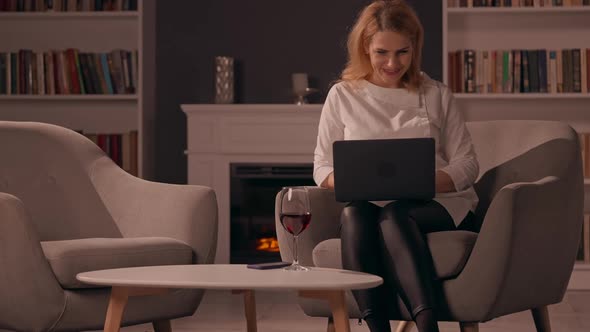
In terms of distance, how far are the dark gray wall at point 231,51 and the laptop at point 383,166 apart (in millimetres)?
3351

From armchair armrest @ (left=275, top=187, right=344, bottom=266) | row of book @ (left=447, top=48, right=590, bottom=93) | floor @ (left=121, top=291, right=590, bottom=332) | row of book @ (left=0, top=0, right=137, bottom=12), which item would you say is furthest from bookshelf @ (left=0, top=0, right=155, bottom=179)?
armchair armrest @ (left=275, top=187, right=344, bottom=266)

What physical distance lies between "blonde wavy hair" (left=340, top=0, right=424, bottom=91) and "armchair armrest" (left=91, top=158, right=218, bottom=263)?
61cm

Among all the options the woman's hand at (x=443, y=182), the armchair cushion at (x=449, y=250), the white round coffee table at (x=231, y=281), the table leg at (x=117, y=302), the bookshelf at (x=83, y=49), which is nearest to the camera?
the white round coffee table at (x=231, y=281)

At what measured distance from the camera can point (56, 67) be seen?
5707mm

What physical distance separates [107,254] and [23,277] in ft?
0.83

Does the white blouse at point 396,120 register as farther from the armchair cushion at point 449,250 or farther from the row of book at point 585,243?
the row of book at point 585,243

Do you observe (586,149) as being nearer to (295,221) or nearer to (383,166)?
(383,166)

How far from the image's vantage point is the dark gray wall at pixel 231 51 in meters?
6.02

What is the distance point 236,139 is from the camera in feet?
18.5

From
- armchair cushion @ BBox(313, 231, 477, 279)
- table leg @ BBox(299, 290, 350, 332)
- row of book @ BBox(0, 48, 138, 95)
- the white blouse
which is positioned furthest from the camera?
row of book @ BBox(0, 48, 138, 95)

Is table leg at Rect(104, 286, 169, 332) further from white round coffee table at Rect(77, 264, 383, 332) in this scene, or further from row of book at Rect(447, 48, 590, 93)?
row of book at Rect(447, 48, 590, 93)

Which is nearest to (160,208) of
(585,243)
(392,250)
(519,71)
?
(392,250)

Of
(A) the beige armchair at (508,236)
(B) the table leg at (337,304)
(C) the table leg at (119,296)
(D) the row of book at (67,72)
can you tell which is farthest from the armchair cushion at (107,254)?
(D) the row of book at (67,72)

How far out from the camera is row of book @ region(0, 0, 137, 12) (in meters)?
5.77
